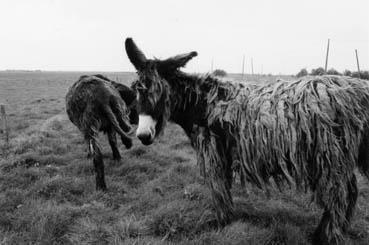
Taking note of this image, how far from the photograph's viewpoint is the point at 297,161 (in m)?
3.04

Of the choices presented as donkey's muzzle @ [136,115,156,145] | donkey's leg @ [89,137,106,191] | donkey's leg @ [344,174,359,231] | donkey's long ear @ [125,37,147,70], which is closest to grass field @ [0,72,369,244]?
donkey's leg @ [89,137,106,191]

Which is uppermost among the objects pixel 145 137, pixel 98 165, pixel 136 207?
pixel 145 137

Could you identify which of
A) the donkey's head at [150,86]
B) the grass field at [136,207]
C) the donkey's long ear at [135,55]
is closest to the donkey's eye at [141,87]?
the donkey's head at [150,86]

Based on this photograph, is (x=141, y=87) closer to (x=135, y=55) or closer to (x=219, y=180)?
(x=135, y=55)

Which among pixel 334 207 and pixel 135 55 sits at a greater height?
pixel 135 55

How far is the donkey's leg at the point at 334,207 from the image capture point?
3.03 m

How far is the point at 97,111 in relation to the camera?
18.2 feet

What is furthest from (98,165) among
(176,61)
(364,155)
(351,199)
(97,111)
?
(364,155)

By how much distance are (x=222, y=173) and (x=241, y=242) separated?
849 millimetres

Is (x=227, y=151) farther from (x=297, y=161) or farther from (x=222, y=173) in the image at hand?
(x=297, y=161)

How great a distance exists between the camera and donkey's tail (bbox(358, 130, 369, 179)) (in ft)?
10.2

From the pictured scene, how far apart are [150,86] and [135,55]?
17.0 inches

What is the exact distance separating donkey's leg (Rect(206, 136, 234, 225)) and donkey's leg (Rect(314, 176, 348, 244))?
3.61ft

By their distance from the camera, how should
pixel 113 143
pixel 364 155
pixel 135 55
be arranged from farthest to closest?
pixel 113 143
pixel 135 55
pixel 364 155
